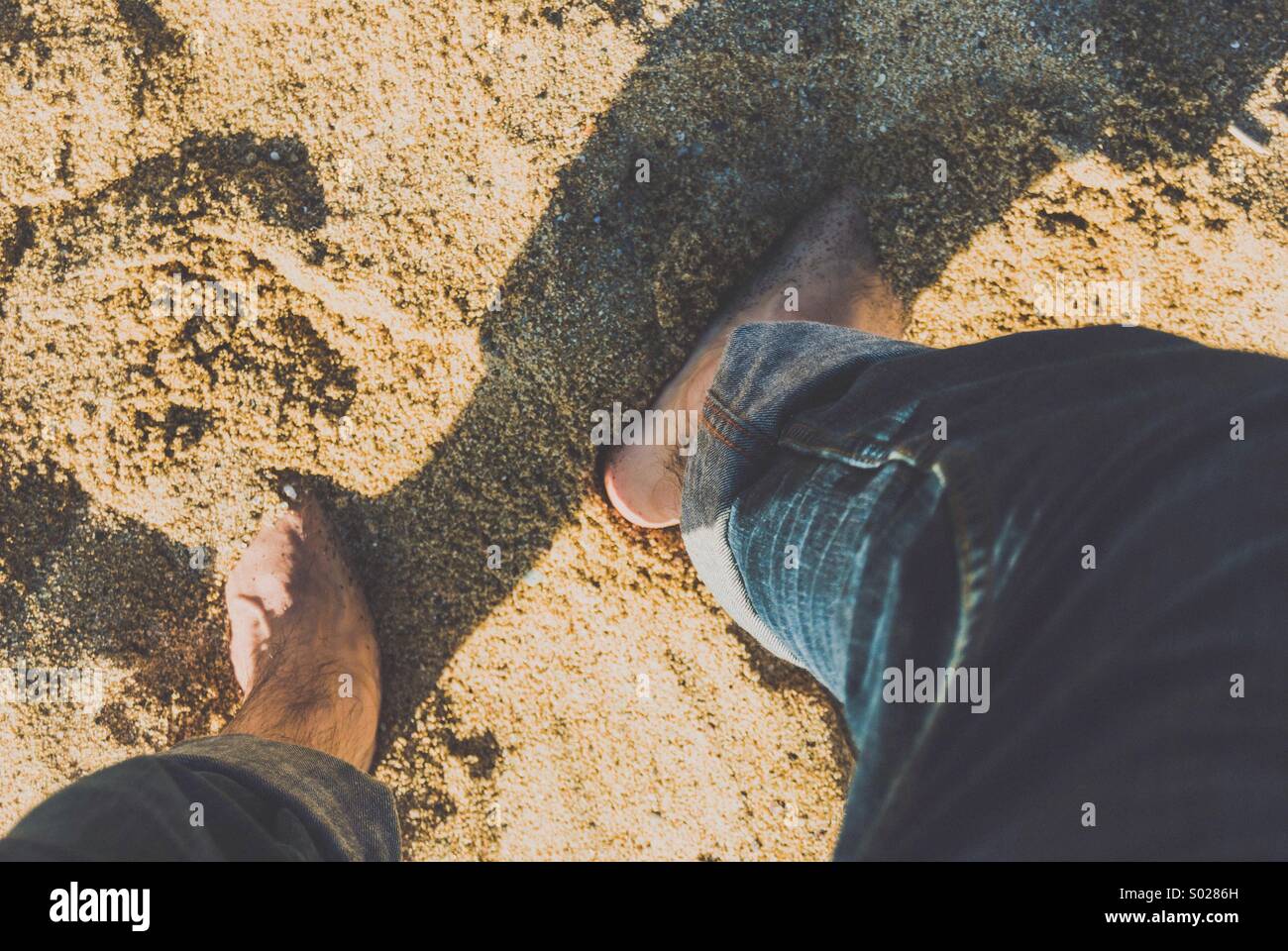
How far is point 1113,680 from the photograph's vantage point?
2.44ft

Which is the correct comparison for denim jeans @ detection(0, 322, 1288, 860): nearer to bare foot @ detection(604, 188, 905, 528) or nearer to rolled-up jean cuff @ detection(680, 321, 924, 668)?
rolled-up jean cuff @ detection(680, 321, 924, 668)

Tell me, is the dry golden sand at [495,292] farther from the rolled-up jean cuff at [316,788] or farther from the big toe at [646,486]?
the rolled-up jean cuff at [316,788]

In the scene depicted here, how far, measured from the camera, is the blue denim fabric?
0.72 meters

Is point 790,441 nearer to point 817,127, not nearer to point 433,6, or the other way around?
point 817,127

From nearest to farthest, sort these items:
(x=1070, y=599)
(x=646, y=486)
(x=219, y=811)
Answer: (x=1070, y=599)
(x=219, y=811)
(x=646, y=486)

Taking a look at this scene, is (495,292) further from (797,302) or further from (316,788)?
(316,788)

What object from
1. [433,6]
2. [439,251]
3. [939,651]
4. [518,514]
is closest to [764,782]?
[518,514]

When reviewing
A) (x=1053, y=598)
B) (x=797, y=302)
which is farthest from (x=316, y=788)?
(x=797, y=302)

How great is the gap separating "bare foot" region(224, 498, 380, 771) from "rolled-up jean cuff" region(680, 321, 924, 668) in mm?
815

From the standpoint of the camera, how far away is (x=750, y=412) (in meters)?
1.22

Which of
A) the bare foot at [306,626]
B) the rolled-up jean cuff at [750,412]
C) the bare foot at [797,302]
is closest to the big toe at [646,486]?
the bare foot at [797,302]

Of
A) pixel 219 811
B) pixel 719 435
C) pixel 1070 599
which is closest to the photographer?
pixel 1070 599

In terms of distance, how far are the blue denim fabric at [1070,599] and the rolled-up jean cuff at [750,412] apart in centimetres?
22

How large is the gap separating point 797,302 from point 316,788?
131 centimetres
